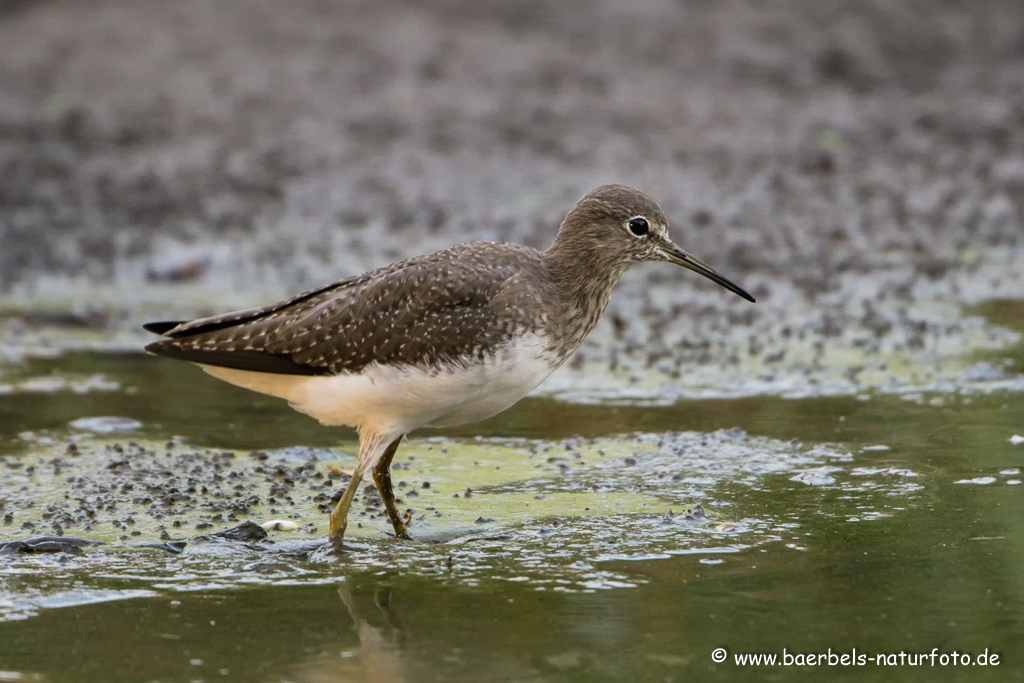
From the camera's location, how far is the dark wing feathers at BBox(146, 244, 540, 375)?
22.2 ft

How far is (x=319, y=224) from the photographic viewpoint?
1453cm

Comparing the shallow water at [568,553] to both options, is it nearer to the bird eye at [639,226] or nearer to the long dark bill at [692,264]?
the long dark bill at [692,264]

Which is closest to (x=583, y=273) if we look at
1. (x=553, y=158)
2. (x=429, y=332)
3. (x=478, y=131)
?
(x=429, y=332)

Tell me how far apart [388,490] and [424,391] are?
66cm

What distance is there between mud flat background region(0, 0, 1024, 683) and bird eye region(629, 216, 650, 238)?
136 centimetres

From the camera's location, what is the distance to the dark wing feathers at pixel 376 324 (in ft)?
22.2

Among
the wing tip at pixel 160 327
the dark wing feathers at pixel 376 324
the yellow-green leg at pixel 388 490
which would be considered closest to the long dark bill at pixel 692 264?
the dark wing feathers at pixel 376 324

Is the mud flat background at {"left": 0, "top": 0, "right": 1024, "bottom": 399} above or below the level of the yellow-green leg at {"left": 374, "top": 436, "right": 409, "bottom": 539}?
above

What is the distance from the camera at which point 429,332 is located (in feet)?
22.3

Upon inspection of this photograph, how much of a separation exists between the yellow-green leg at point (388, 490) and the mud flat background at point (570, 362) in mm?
175

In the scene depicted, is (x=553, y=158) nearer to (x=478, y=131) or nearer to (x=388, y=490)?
(x=478, y=131)

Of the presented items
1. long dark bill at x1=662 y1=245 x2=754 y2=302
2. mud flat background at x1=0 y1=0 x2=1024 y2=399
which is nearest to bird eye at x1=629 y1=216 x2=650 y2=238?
long dark bill at x1=662 y1=245 x2=754 y2=302

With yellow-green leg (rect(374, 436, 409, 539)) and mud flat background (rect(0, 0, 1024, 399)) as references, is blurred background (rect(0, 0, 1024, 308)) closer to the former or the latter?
mud flat background (rect(0, 0, 1024, 399))

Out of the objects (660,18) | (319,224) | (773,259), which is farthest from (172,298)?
(660,18)
